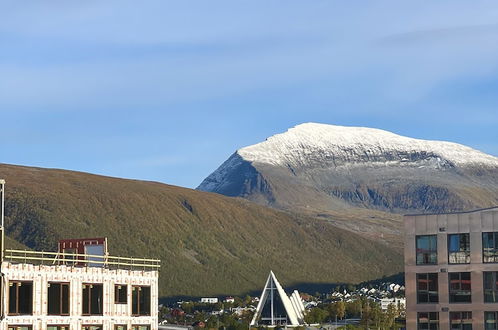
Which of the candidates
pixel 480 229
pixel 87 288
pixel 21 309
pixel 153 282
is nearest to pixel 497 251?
pixel 480 229

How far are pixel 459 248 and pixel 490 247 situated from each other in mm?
3406

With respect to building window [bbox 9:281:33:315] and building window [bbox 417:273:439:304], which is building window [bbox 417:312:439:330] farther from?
building window [bbox 9:281:33:315]

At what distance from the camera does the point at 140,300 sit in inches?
3777

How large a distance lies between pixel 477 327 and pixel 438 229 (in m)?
11.2

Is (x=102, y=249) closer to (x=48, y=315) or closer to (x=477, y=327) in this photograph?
(x=48, y=315)

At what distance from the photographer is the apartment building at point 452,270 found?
381ft

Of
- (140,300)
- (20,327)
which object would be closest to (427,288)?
(140,300)

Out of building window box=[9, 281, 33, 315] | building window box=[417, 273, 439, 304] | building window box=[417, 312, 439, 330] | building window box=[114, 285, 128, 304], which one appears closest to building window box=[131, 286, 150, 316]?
building window box=[114, 285, 128, 304]

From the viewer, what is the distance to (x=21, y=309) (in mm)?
82375

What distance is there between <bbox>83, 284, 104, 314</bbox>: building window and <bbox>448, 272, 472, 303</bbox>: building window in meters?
43.7

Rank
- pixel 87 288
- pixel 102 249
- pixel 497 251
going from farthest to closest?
pixel 497 251, pixel 102 249, pixel 87 288

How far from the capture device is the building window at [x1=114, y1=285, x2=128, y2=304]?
303 ft

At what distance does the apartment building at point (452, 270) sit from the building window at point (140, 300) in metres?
35.1

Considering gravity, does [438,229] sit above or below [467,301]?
above
